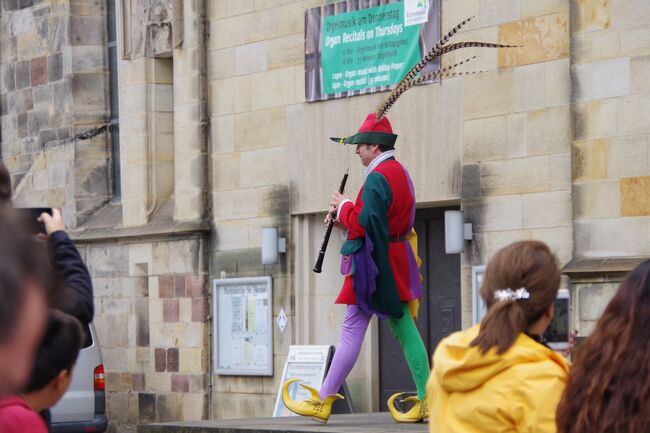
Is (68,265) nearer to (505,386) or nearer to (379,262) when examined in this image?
(505,386)

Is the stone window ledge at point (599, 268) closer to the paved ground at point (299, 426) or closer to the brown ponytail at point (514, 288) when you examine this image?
the paved ground at point (299, 426)

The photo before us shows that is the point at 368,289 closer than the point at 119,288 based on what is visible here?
Yes

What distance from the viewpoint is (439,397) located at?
12.6ft

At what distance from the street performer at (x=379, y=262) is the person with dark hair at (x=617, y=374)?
17.6 feet

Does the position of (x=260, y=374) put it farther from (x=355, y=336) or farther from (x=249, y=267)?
(x=355, y=336)

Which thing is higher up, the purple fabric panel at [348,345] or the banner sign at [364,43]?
the banner sign at [364,43]

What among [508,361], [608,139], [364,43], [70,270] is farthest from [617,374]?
[364,43]

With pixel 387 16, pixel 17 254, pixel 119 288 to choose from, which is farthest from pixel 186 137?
pixel 17 254

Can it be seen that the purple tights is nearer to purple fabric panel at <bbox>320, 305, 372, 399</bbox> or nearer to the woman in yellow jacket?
purple fabric panel at <bbox>320, 305, 372, 399</bbox>

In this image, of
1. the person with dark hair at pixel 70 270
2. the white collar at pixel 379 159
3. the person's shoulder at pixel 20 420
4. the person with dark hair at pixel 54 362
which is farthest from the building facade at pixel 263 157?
the person's shoulder at pixel 20 420

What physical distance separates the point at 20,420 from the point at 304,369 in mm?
10937

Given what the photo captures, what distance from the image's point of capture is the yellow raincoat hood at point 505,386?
143 inches

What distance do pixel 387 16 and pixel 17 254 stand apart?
1202 centimetres

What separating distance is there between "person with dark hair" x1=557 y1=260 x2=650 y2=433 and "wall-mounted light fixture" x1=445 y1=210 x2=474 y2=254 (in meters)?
9.29
